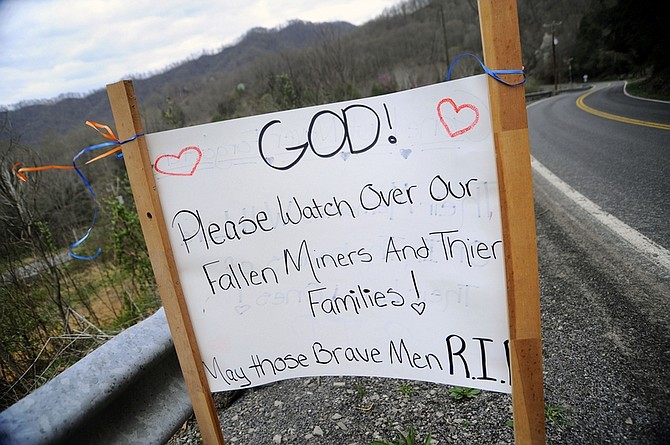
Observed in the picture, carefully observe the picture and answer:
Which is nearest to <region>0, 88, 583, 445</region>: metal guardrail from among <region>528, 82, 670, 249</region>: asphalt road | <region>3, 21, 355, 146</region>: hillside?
<region>528, 82, 670, 249</region>: asphalt road

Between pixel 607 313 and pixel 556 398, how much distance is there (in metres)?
0.84

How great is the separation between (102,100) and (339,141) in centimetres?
2691

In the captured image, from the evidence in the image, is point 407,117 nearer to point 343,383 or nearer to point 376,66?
point 343,383

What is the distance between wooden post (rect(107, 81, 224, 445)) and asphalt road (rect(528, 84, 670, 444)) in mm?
1529

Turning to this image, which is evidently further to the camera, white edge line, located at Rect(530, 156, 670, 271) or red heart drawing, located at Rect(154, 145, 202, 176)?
white edge line, located at Rect(530, 156, 670, 271)

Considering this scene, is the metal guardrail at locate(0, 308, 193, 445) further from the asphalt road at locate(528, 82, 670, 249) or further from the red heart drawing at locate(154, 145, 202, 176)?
the asphalt road at locate(528, 82, 670, 249)

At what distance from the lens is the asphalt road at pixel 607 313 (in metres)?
1.76

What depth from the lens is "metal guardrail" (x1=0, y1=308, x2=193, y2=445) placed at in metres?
1.31

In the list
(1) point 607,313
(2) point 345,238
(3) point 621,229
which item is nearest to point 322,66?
(3) point 621,229

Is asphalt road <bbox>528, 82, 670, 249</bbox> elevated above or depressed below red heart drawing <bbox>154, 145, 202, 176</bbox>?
below

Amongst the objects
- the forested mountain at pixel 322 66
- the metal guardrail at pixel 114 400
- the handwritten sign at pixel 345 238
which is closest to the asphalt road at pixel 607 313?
the handwritten sign at pixel 345 238

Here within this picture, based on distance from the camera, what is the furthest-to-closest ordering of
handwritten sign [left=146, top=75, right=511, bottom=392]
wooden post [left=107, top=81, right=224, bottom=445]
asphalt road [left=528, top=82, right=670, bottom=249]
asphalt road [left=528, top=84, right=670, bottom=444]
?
asphalt road [left=528, top=82, right=670, bottom=249], asphalt road [left=528, top=84, right=670, bottom=444], wooden post [left=107, top=81, right=224, bottom=445], handwritten sign [left=146, top=75, right=511, bottom=392]

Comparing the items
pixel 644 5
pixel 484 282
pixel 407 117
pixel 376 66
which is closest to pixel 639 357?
pixel 484 282

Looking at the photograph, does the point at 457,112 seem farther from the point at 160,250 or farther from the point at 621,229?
the point at 621,229
